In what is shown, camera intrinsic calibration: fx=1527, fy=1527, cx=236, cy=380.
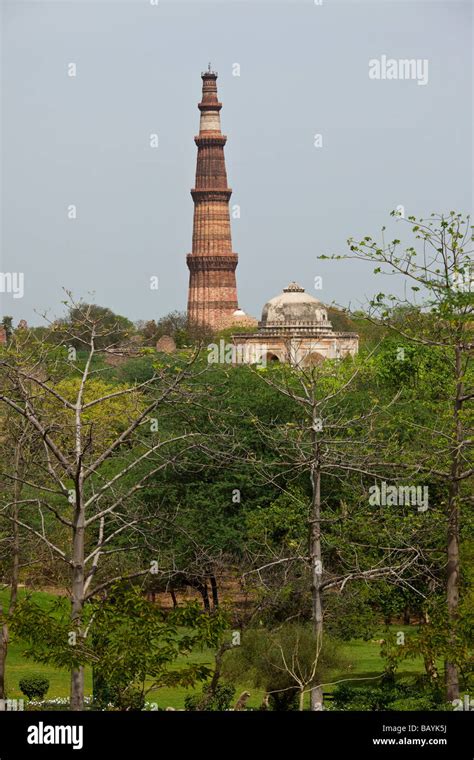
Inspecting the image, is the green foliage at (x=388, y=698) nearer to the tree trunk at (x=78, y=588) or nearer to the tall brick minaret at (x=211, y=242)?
the tree trunk at (x=78, y=588)

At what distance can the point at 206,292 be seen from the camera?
102500 millimetres

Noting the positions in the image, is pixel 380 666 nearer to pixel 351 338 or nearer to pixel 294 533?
pixel 294 533

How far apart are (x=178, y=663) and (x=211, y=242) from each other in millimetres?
75901

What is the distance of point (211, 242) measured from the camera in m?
102

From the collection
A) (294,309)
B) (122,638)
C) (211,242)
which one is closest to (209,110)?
(211,242)

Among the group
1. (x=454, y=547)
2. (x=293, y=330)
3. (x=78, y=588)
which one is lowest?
(x=78, y=588)

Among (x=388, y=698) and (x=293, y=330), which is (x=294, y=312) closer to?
(x=293, y=330)

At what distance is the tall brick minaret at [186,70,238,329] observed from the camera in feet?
335

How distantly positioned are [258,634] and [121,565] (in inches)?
194

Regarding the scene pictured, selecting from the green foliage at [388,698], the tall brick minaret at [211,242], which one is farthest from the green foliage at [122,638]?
the tall brick minaret at [211,242]

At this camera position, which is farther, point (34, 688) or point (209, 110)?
point (209, 110)

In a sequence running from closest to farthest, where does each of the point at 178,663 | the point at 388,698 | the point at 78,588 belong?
the point at 78,588 < the point at 388,698 < the point at 178,663

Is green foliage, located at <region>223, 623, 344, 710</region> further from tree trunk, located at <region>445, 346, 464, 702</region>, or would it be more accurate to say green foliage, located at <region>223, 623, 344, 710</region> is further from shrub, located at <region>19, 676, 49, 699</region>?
shrub, located at <region>19, 676, 49, 699</region>
